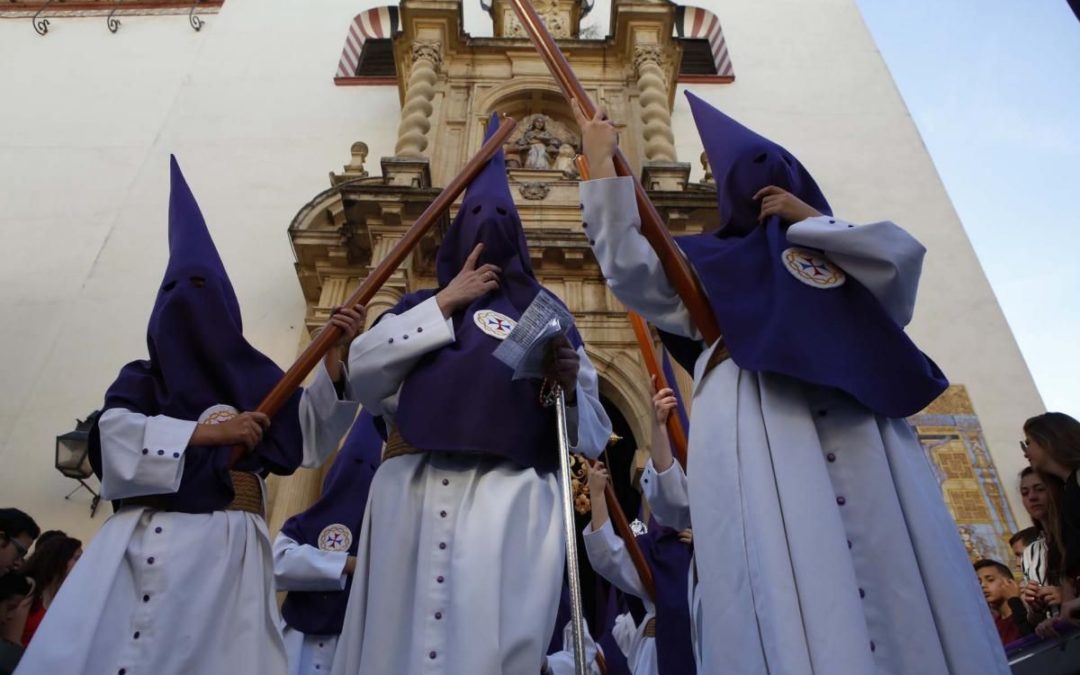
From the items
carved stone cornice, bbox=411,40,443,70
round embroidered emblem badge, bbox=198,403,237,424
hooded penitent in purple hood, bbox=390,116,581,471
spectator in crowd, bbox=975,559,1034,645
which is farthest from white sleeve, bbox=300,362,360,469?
carved stone cornice, bbox=411,40,443,70

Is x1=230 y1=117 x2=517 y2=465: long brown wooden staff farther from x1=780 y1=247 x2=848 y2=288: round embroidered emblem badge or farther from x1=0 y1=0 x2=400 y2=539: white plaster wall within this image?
x1=0 y1=0 x2=400 y2=539: white plaster wall

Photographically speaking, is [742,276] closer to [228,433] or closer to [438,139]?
[228,433]

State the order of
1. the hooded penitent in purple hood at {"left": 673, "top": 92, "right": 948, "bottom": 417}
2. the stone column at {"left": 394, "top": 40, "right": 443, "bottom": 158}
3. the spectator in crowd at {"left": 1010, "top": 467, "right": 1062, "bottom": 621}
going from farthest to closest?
the stone column at {"left": 394, "top": 40, "right": 443, "bottom": 158} → the spectator in crowd at {"left": 1010, "top": 467, "right": 1062, "bottom": 621} → the hooded penitent in purple hood at {"left": 673, "top": 92, "right": 948, "bottom": 417}

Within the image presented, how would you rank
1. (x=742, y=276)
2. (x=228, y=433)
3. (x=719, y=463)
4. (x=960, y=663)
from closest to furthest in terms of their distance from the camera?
(x=960, y=663) < (x=719, y=463) < (x=742, y=276) < (x=228, y=433)

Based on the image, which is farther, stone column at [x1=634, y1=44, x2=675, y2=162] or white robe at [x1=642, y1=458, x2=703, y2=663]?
stone column at [x1=634, y1=44, x2=675, y2=162]

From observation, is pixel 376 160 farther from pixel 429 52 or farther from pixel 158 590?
pixel 158 590

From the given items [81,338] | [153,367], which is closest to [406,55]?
[81,338]

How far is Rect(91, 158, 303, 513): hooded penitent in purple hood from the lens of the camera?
233cm

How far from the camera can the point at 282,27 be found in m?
11.4

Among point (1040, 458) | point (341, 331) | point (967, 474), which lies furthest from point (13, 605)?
point (967, 474)

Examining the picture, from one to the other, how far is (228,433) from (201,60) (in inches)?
403

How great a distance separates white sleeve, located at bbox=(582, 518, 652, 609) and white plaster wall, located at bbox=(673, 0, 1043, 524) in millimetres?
5011

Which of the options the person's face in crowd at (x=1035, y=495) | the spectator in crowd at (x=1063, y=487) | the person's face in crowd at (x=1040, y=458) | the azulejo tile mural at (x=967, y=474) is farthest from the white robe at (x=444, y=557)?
the azulejo tile mural at (x=967, y=474)

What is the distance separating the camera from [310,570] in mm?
3260
